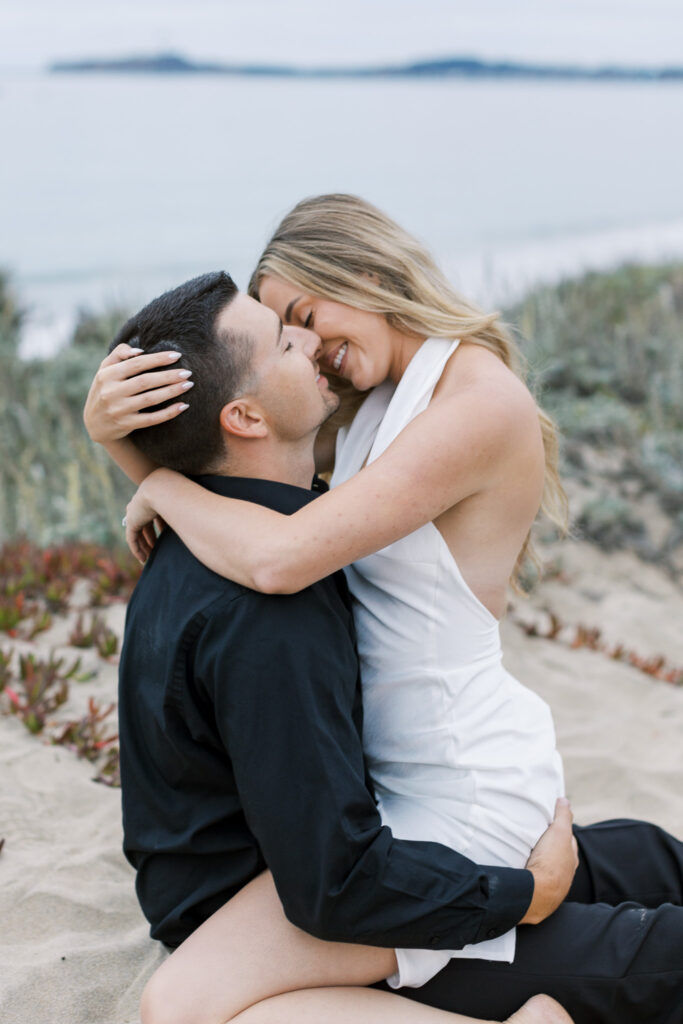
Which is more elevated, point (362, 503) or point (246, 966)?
point (362, 503)

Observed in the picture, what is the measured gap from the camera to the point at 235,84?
320ft

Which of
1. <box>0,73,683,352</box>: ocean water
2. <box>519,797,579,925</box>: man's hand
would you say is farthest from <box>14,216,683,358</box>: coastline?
<box>519,797,579,925</box>: man's hand

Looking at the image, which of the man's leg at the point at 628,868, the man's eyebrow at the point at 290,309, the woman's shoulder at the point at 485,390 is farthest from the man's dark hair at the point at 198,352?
the man's leg at the point at 628,868

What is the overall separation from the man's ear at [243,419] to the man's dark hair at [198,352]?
0.9 inches

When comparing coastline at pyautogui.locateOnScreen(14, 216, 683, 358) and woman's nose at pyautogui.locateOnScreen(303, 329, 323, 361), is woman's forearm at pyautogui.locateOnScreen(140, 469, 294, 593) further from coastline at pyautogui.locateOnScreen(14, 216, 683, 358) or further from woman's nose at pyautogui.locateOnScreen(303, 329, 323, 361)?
coastline at pyautogui.locateOnScreen(14, 216, 683, 358)

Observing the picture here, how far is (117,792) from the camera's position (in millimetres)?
3701

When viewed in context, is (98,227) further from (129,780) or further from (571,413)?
(129,780)

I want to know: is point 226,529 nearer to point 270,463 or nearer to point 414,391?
point 270,463

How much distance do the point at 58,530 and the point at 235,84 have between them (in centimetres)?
10118

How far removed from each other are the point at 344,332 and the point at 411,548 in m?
0.77

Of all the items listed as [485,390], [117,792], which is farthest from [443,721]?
[117,792]

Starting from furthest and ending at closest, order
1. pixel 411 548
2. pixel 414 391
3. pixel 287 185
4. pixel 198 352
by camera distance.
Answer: pixel 287 185 < pixel 414 391 < pixel 411 548 < pixel 198 352

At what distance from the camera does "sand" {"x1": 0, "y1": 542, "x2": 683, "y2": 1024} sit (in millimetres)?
2785

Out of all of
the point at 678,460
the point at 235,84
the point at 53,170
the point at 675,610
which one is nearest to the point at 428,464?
the point at 675,610
